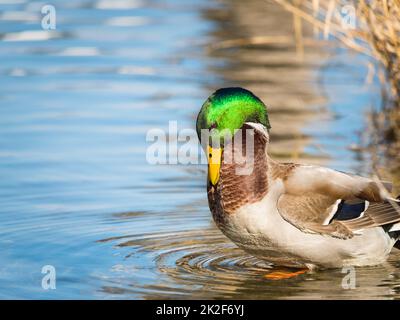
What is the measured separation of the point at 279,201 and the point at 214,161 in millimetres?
406

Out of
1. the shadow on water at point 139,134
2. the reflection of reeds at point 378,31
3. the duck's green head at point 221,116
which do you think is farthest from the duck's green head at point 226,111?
the reflection of reeds at point 378,31

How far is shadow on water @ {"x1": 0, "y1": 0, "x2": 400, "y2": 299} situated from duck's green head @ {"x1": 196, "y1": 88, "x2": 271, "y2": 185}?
2.09 feet

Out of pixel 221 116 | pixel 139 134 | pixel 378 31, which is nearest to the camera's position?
pixel 221 116

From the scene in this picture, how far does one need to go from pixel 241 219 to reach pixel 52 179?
2.72 m

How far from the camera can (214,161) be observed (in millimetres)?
6258

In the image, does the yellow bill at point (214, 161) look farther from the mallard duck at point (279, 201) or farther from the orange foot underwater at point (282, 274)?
the orange foot underwater at point (282, 274)

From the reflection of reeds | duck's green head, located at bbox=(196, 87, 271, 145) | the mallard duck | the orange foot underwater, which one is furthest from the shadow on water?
duck's green head, located at bbox=(196, 87, 271, 145)

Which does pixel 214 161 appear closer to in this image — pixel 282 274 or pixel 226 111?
pixel 226 111

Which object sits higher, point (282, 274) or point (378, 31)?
point (378, 31)

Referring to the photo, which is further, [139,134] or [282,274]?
[139,134]

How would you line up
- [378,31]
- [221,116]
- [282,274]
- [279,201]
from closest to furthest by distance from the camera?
[221,116], [279,201], [282,274], [378,31]

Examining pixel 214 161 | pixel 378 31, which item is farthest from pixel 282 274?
pixel 378 31

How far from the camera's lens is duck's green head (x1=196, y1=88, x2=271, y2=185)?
622cm
